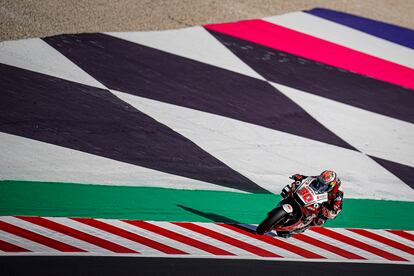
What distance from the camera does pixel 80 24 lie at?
63.0 feet

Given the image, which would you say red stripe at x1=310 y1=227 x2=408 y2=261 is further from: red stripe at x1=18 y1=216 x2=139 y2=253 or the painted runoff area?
red stripe at x1=18 y1=216 x2=139 y2=253

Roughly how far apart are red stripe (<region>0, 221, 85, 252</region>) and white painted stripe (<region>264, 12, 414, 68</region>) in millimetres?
13760

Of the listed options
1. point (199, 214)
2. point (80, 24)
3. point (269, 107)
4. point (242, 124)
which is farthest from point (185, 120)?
point (80, 24)

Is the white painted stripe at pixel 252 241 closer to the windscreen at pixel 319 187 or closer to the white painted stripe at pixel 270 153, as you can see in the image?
the windscreen at pixel 319 187

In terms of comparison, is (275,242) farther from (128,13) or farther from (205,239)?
(128,13)

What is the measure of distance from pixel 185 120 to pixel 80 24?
518cm

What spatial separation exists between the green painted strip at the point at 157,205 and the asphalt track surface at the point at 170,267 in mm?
1594

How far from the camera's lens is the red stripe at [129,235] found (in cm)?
1119

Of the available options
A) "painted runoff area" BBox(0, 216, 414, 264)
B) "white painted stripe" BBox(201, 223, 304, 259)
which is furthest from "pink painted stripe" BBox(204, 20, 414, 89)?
"white painted stripe" BBox(201, 223, 304, 259)

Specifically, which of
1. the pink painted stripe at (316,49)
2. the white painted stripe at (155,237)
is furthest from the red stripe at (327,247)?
the pink painted stripe at (316,49)

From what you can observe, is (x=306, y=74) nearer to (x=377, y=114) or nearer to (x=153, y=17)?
(x=377, y=114)

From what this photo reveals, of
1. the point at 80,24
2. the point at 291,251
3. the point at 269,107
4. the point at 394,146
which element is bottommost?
the point at 291,251

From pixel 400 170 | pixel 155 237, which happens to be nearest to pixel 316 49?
pixel 400 170

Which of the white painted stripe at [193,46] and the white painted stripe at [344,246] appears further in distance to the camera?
the white painted stripe at [193,46]
